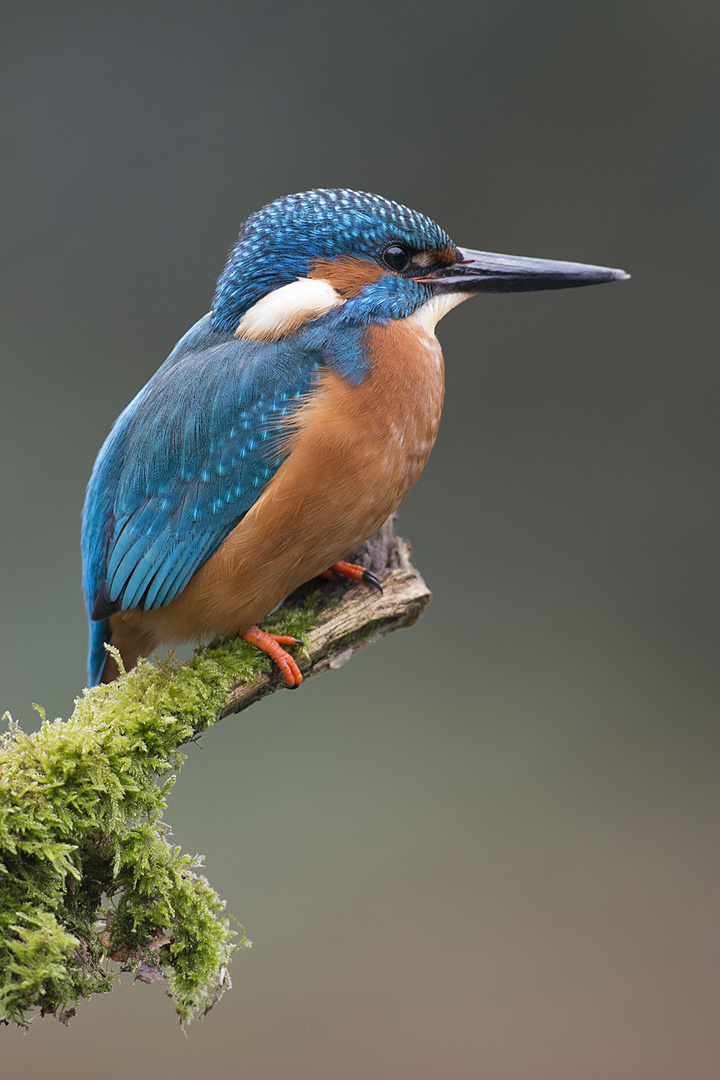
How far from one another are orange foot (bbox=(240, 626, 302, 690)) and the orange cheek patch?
0.74m

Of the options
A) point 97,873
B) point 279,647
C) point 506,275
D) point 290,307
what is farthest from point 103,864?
point 506,275

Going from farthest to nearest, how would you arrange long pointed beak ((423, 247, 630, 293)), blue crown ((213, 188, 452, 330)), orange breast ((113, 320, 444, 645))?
long pointed beak ((423, 247, 630, 293))
blue crown ((213, 188, 452, 330))
orange breast ((113, 320, 444, 645))

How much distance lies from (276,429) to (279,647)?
45 centimetres

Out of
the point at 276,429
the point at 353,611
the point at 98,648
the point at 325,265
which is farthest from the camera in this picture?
the point at 98,648

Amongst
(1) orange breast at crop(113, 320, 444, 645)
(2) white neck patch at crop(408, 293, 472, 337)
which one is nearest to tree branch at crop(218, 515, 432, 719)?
(1) orange breast at crop(113, 320, 444, 645)

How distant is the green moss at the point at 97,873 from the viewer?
1.30m

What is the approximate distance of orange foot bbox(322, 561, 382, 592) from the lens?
7.12 ft

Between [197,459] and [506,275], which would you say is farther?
[506,275]

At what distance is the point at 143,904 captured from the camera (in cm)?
146

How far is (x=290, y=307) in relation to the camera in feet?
6.38

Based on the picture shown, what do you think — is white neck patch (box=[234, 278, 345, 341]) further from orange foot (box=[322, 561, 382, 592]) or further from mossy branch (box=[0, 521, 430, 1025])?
mossy branch (box=[0, 521, 430, 1025])

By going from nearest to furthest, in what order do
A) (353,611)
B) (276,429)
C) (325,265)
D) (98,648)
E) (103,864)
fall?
1. (103,864)
2. (276,429)
3. (325,265)
4. (353,611)
5. (98,648)

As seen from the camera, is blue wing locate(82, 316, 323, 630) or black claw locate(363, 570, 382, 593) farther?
black claw locate(363, 570, 382, 593)

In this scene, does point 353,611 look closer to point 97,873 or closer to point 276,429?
point 276,429
